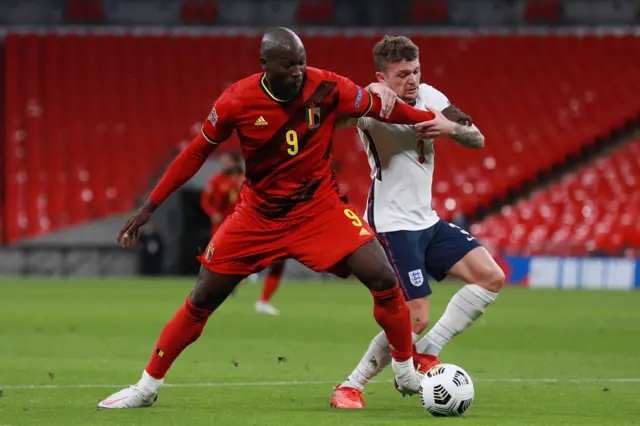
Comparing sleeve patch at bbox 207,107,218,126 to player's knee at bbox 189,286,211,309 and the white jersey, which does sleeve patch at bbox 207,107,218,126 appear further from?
the white jersey

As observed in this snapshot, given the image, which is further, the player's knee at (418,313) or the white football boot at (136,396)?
the player's knee at (418,313)

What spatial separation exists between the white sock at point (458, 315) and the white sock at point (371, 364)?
24 centimetres

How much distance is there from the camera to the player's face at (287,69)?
647 cm

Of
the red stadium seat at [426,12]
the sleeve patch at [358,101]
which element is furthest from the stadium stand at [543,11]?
the sleeve patch at [358,101]

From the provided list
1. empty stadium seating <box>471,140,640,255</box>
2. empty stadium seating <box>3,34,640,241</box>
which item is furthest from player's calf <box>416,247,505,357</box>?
empty stadium seating <box>3,34,640,241</box>

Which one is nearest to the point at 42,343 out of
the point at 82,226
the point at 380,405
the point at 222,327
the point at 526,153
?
the point at 222,327

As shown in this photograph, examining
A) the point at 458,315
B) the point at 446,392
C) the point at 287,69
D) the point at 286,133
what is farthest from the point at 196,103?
the point at 446,392

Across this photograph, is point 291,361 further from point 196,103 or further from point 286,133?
point 196,103

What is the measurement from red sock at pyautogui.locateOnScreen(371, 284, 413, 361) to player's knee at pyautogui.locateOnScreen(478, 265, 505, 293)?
60 centimetres

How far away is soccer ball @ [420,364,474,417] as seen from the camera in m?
6.60

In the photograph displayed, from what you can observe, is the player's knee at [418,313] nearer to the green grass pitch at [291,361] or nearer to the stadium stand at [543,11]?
the green grass pitch at [291,361]

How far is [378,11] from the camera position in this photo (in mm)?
29047

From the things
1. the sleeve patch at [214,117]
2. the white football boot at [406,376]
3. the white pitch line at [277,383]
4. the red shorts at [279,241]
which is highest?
the sleeve patch at [214,117]

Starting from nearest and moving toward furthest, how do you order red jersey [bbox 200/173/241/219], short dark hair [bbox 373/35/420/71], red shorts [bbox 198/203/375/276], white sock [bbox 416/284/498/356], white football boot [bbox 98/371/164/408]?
red shorts [bbox 198/203/375/276] → white football boot [bbox 98/371/164/408] → short dark hair [bbox 373/35/420/71] → white sock [bbox 416/284/498/356] → red jersey [bbox 200/173/241/219]
